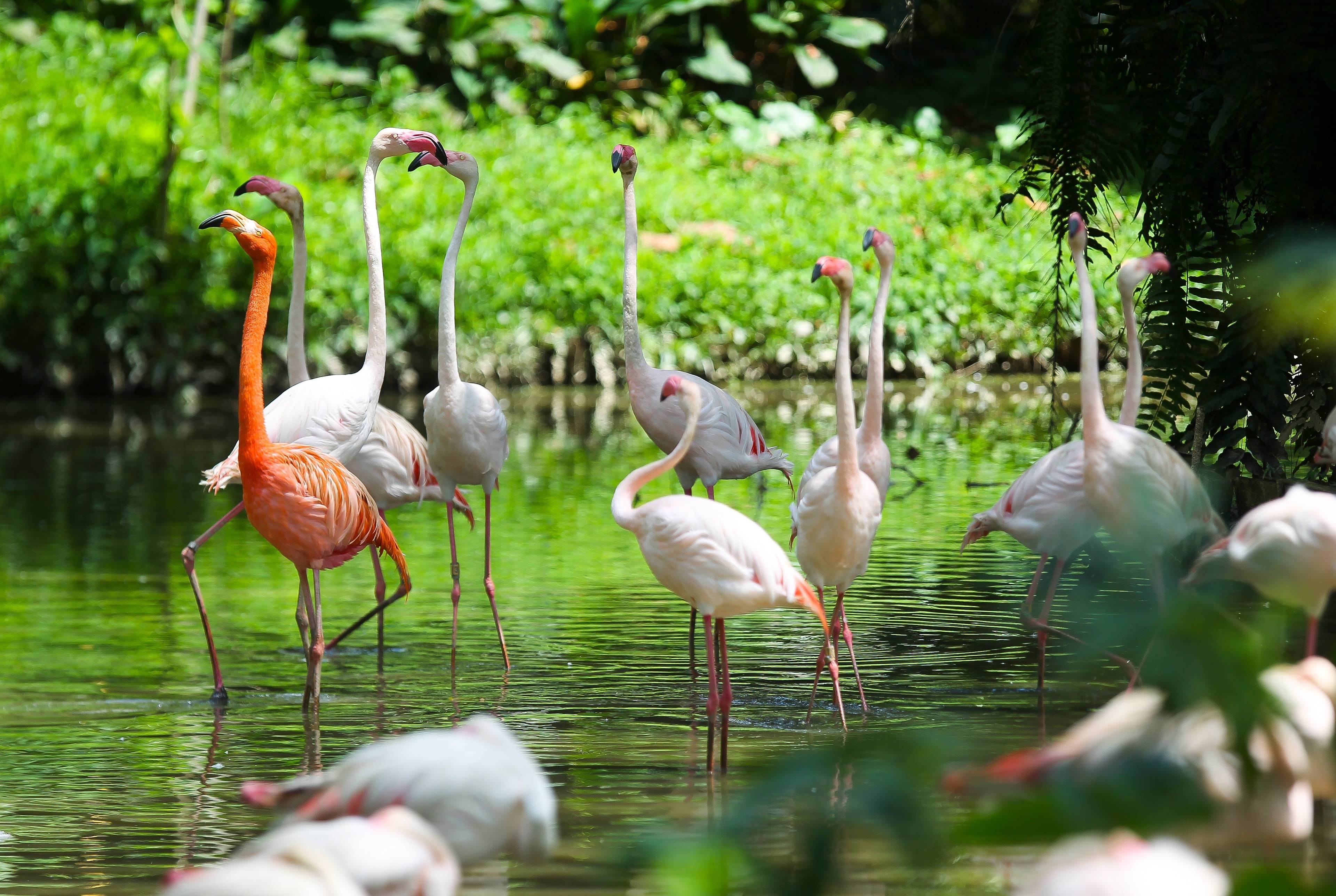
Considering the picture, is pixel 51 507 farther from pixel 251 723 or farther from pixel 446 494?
pixel 251 723

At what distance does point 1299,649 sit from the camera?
454cm

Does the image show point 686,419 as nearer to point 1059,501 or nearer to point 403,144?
point 403,144

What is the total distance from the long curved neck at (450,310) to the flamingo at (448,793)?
308 centimetres

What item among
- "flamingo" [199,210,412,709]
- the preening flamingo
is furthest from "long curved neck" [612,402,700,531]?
the preening flamingo

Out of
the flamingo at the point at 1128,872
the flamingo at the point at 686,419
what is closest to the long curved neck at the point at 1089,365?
the flamingo at the point at 686,419

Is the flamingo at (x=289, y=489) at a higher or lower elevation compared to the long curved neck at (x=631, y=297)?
lower

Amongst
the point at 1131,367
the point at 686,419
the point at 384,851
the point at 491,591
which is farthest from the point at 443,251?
the point at 384,851

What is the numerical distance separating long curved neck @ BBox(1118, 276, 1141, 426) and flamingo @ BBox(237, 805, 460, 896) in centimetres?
307

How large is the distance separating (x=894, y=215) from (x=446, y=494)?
10.3m

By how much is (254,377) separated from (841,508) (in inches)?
69.5

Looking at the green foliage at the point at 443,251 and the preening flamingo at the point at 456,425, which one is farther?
the green foliage at the point at 443,251

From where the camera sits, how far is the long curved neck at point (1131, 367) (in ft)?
14.7

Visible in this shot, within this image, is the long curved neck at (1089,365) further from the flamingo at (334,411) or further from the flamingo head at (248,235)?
the flamingo head at (248,235)

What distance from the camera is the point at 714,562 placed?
3.92m
